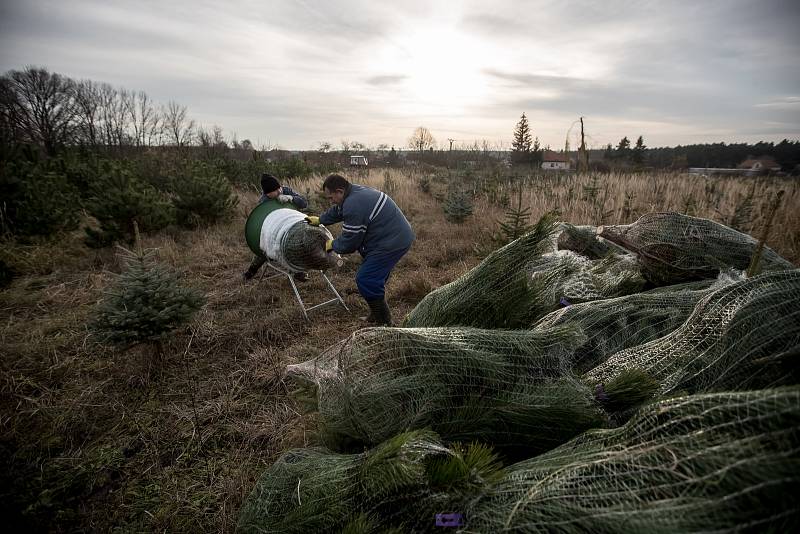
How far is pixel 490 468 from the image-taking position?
118 cm

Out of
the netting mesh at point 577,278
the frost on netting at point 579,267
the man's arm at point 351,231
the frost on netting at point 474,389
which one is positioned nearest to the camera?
the frost on netting at point 474,389

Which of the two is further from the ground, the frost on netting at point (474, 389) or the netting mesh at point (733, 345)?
the netting mesh at point (733, 345)

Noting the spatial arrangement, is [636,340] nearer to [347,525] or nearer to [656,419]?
[656,419]

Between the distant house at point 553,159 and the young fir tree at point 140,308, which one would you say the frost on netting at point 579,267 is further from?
the distant house at point 553,159

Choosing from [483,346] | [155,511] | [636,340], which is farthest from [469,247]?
[155,511]

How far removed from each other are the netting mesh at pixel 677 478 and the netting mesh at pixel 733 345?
606mm

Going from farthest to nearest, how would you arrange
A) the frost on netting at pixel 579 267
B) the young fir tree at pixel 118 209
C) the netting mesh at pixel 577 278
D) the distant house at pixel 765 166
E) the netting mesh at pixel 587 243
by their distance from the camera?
1. the distant house at pixel 765 166
2. the young fir tree at pixel 118 209
3. the netting mesh at pixel 587 243
4. the netting mesh at pixel 577 278
5. the frost on netting at pixel 579 267

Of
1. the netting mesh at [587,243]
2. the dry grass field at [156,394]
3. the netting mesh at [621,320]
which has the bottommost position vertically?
the dry grass field at [156,394]

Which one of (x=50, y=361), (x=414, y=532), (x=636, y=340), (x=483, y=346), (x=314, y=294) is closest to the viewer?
(x=414, y=532)

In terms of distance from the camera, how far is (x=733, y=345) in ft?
4.88

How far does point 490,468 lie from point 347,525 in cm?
53

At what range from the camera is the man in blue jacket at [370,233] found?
406 cm

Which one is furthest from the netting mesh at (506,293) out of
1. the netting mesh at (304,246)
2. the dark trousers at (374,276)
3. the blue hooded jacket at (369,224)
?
the netting mesh at (304,246)

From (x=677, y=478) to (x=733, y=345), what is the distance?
1.00m
